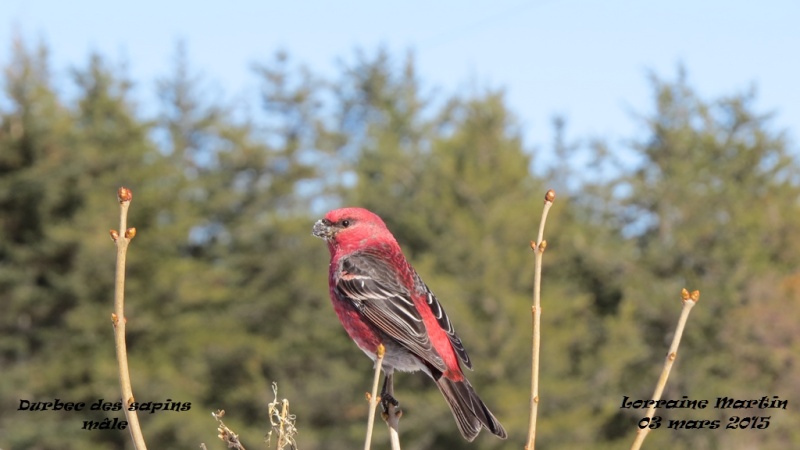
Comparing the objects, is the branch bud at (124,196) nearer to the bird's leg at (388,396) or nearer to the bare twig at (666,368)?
the bare twig at (666,368)

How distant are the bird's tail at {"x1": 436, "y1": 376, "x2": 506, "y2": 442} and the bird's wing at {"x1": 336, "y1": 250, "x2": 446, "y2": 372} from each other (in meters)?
0.14

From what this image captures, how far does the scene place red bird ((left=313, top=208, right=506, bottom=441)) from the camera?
4457 millimetres

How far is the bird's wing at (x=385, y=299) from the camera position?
446cm

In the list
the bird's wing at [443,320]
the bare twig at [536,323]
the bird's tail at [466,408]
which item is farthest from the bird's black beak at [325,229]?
the bare twig at [536,323]

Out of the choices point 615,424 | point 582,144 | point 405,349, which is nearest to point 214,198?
point 582,144

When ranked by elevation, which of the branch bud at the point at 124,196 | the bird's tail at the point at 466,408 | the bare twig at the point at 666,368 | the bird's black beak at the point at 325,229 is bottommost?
the bird's tail at the point at 466,408

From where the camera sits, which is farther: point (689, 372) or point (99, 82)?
point (99, 82)

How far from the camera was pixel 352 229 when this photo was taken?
4.91 m

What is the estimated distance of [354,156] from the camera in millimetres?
44125

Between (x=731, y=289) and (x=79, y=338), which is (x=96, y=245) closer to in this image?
(x=79, y=338)

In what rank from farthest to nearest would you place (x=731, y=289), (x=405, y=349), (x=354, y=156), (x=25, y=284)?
(x=354, y=156), (x=731, y=289), (x=25, y=284), (x=405, y=349)

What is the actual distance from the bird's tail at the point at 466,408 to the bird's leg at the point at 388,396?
22 cm

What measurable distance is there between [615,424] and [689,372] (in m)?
3.42

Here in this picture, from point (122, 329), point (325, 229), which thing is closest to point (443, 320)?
point (325, 229)
